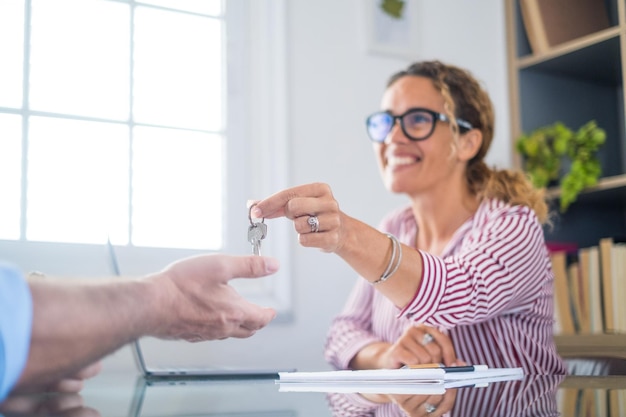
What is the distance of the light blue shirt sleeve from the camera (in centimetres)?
60

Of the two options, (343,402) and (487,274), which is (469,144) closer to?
(487,274)

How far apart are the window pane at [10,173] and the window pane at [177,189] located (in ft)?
1.13

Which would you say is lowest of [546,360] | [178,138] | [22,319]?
[546,360]

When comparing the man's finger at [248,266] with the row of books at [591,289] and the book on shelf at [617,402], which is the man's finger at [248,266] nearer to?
the book on shelf at [617,402]

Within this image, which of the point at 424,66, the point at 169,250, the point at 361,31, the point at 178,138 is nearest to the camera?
the point at 424,66

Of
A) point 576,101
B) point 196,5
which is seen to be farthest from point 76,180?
point 576,101

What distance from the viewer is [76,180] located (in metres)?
2.36

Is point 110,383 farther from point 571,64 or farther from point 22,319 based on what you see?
point 571,64

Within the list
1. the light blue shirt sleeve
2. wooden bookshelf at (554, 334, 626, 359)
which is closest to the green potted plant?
wooden bookshelf at (554, 334, 626, 359)

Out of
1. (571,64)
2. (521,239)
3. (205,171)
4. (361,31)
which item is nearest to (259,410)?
(521,239)

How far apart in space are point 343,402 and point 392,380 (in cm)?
21

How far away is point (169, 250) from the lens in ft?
7.95

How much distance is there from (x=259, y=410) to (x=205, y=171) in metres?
1.78

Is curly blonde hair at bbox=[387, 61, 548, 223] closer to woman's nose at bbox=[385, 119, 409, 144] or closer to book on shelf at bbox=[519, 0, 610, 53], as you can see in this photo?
woman's nose at bbox=[385, 119, 409, 144]
